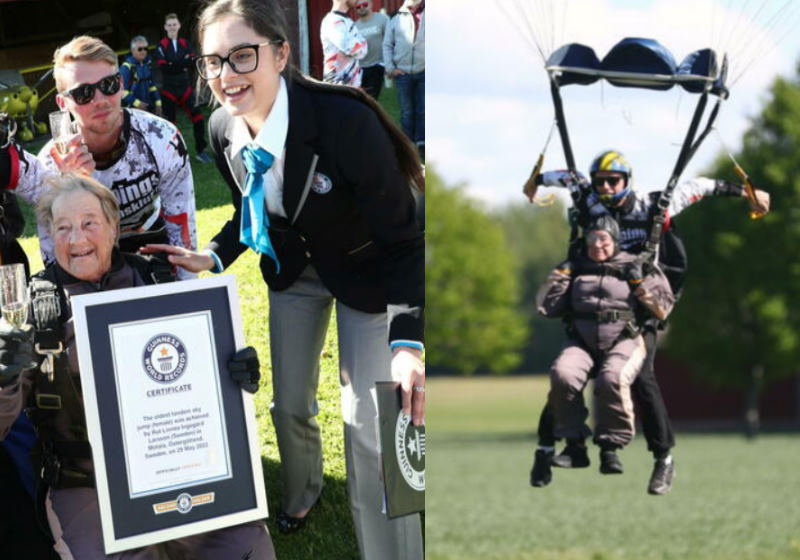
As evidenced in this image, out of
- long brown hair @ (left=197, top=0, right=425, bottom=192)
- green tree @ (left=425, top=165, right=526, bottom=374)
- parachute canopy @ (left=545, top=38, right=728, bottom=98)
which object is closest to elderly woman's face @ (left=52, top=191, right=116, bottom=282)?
long brown hair @ (left=197, top=0, right=425, bottom=192)

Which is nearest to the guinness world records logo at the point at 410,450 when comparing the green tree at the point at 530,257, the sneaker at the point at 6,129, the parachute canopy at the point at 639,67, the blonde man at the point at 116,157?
the blonde man at the point at 116,157

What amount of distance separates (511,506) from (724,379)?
14.9 meters

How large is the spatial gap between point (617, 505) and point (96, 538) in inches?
475

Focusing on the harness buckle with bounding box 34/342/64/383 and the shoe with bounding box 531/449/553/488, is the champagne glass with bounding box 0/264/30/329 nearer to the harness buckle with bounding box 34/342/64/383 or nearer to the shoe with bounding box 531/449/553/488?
the harness buckle with bounding box 34/342/64/383

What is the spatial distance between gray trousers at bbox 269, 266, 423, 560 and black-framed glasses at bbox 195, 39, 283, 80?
62cm

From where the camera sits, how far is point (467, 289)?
101ft

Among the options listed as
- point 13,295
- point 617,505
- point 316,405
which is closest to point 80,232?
point 13,295

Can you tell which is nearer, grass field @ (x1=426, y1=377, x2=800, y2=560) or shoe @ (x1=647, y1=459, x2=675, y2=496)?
shoe @ (x1=647, y1=459, x2=675, y2=496)

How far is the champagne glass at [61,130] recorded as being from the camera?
316cm

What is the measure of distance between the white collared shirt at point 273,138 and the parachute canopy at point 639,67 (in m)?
1.37

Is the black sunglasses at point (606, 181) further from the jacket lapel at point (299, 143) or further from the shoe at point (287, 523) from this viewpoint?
the shoe at point (287, 523)

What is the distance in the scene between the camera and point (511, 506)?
45.7 feet

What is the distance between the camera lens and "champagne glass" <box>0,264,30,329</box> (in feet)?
9.32

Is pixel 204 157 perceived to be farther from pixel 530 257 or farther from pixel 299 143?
pixel 530 257
